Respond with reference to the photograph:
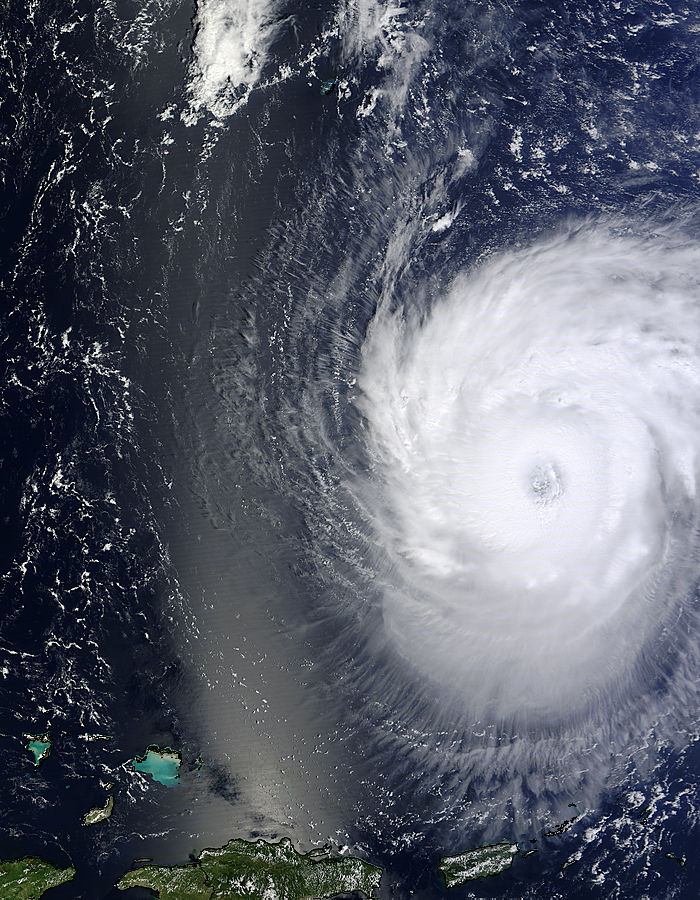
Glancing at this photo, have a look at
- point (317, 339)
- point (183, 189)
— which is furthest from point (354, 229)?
point (183, 189)

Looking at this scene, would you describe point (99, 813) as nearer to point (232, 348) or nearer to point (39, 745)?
point (39, 745)

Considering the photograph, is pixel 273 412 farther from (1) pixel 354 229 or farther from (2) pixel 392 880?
(2) pixel 392 880

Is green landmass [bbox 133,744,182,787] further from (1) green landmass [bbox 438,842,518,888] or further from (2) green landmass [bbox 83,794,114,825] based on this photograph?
(1) green landmass [bbox 438,842,518,888]

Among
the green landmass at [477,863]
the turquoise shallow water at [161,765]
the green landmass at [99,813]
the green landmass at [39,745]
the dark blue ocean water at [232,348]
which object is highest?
the dark blue ocean water at [232,348]

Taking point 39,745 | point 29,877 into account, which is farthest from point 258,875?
point 39,745

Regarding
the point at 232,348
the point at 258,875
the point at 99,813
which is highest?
the point at 232,348

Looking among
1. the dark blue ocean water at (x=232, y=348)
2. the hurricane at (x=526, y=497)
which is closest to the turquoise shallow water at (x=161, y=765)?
the dark blue ocean water at (x=232, y=348)

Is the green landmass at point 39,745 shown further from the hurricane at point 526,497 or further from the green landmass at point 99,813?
the hurricane at point 526,497

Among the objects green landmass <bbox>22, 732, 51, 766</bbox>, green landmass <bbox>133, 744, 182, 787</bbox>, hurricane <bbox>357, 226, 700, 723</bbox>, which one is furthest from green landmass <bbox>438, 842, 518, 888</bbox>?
green landmass <bbox>22, 732, 51, 766</bbox>
